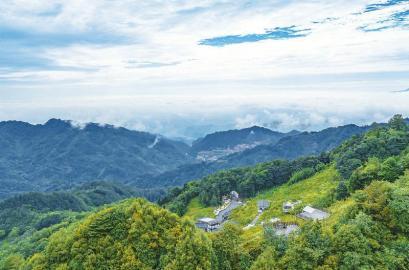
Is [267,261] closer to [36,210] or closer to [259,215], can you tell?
[259,215]

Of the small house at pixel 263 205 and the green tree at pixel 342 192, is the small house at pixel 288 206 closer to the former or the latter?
the small house at pixel 263 205

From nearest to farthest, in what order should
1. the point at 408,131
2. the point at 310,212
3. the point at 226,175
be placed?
1. the point at 310,212
2. the point at 408,131
3. the point at 226,175

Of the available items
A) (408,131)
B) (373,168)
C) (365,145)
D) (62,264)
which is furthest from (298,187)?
(62,264)

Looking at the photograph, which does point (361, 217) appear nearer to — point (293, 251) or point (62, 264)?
point (293, 251)

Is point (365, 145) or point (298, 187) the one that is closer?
point (365, 145)

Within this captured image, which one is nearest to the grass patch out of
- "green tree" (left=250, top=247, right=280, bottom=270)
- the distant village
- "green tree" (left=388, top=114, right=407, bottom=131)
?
the distant village

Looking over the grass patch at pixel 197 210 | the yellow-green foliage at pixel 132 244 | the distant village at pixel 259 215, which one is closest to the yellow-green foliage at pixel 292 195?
the distant village at pixel 259 215

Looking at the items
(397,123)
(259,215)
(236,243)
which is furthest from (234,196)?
(236,243)

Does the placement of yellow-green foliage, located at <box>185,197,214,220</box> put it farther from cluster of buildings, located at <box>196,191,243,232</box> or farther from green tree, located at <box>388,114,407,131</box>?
green tree, located at <box>388,114,407,131</box>
